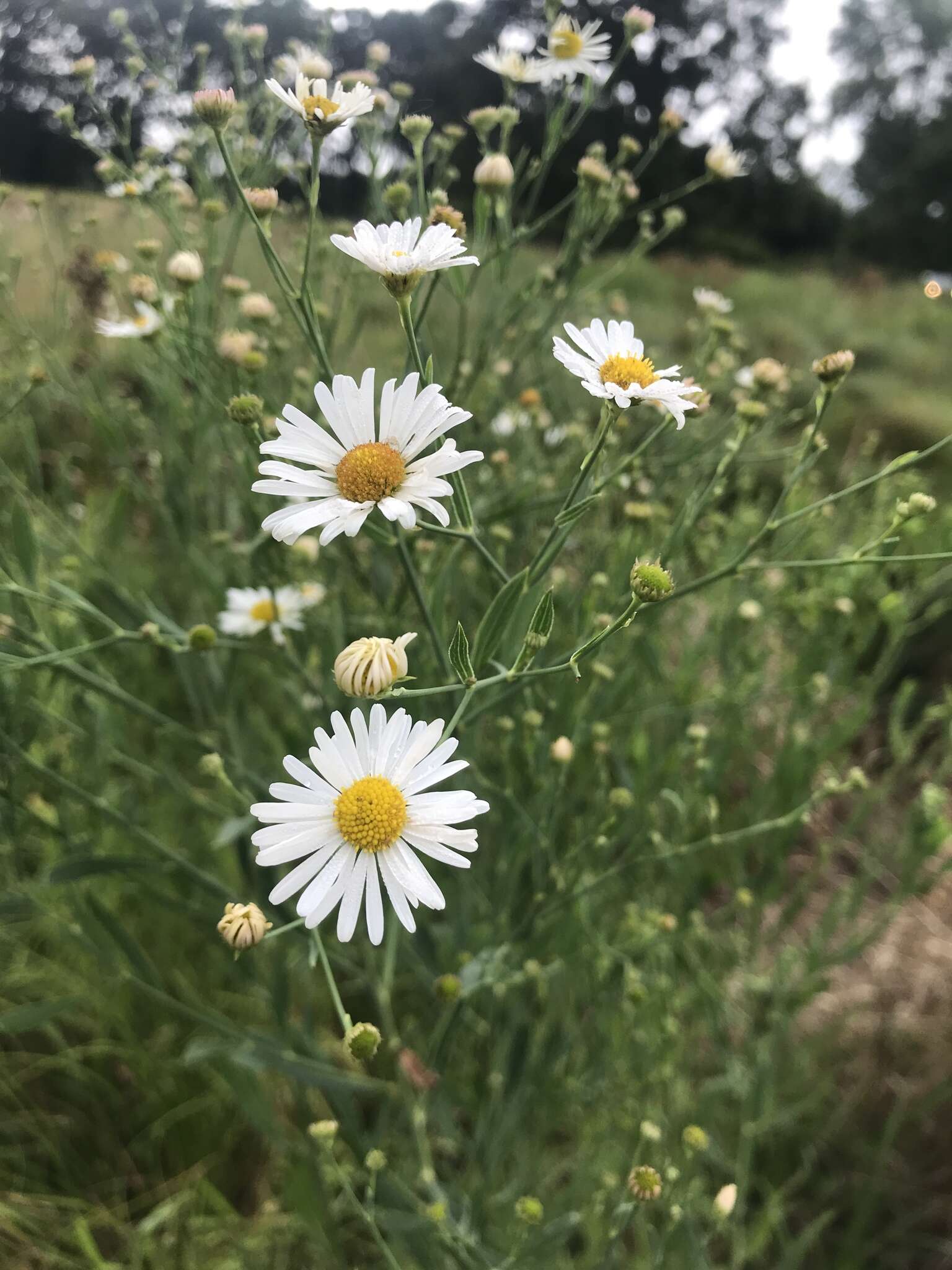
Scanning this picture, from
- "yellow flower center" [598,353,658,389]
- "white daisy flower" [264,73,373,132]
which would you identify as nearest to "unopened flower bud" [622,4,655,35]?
"white daisy flower" [264,73,373,132]

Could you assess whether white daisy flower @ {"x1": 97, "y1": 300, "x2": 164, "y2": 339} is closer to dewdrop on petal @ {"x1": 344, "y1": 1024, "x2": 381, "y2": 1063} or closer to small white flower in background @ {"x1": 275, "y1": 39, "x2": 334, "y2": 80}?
small white flower in background @ {"x1": 275, "y1": 39, "x2": 334, "y2": 80}

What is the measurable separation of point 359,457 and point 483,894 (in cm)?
65

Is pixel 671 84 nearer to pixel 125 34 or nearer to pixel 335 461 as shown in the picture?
pixel 125 34

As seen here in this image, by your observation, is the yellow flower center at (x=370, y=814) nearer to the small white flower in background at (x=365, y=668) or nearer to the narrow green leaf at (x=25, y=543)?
the small white flower in background at (x=365, y=668)

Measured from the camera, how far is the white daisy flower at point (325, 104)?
60 cm

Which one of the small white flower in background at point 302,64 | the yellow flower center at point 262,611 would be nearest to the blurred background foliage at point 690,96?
the small white flower in background at point 302,64

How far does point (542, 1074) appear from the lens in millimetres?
961

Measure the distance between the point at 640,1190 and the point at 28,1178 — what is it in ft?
3.11

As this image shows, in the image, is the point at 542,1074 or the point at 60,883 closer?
the point at 60,883

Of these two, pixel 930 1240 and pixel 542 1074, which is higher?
pixel 542 1074

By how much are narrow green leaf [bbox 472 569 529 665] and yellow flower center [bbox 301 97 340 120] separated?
1.20ft

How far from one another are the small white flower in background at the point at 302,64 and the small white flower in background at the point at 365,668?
592 millimetres

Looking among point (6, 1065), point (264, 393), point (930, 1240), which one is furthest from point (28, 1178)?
point (930, 1240)

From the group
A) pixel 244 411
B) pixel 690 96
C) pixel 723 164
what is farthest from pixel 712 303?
pixel 690 96
